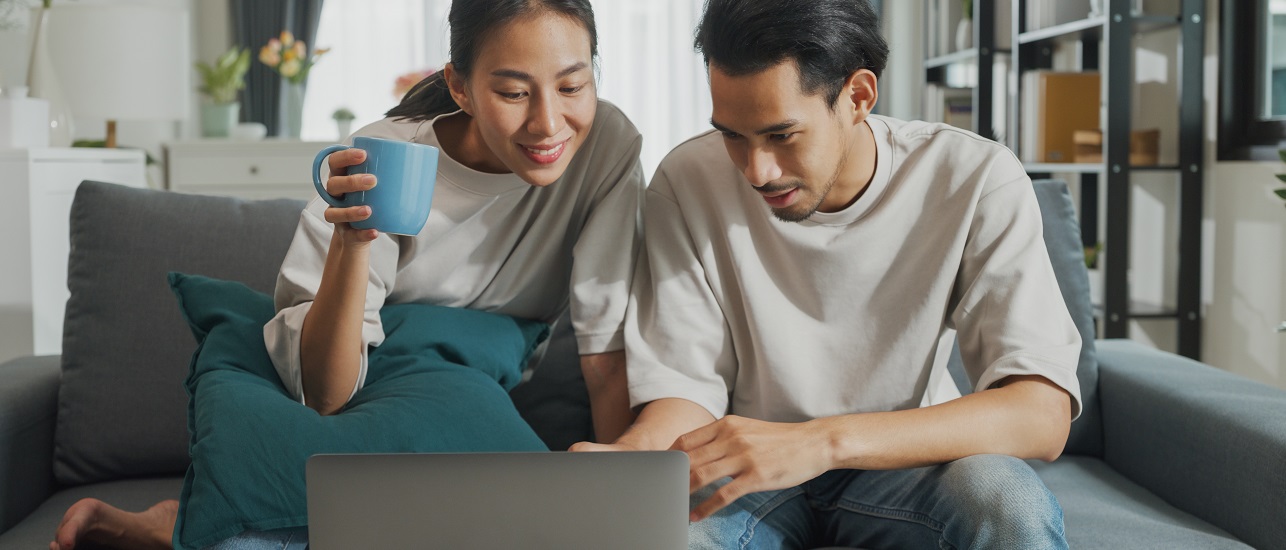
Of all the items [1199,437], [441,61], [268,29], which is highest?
[268,29]

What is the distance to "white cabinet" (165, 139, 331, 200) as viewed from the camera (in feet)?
13.6

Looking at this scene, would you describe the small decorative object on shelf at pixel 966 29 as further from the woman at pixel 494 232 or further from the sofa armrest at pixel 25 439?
the sofa armrest at pixel 25 439

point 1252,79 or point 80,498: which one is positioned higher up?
point 1252,79

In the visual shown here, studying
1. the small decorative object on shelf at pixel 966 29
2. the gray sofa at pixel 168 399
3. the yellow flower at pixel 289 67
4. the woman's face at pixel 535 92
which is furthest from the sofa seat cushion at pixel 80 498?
the small decorative object on shelf at pixel 966 29

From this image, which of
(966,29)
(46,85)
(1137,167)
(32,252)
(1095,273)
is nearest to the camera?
(32,252)

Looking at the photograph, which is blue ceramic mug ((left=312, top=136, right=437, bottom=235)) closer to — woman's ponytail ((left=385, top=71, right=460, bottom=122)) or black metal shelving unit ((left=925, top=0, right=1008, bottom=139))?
woman's ponytail ((left=385, top=71, right=460, bottom=122))

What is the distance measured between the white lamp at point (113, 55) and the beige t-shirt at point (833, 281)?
7.90 ft

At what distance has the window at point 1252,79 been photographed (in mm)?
2646

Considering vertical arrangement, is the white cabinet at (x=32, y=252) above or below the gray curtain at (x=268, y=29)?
below

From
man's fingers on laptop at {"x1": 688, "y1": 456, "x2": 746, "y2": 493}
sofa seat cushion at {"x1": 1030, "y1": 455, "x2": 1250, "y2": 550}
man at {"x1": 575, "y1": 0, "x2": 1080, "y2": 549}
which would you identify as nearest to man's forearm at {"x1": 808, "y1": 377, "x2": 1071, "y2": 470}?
man at {"x1": 575, "y1": 0, "x2": 1080, "y2": 549}

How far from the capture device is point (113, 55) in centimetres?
314

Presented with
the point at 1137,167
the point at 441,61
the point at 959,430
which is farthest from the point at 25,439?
the point at 441,61

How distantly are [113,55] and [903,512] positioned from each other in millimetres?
2868

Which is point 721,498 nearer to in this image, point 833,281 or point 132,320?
point 833,281
